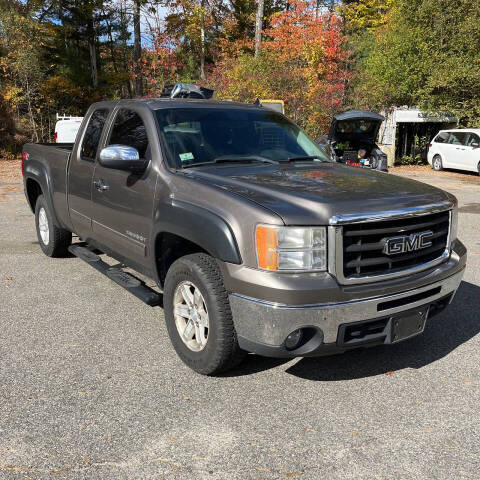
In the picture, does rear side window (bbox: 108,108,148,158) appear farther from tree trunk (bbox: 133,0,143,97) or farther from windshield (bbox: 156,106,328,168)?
tree trunk (bbox: 133,0,143,97)

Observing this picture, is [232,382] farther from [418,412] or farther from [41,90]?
[41,90]

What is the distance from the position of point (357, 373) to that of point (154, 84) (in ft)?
111

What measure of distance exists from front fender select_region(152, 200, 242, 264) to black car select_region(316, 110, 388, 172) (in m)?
9.02

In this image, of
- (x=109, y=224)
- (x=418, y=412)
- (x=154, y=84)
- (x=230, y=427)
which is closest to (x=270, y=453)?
(x=230, y=427)

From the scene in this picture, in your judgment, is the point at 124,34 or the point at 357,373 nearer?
the point at 357,373

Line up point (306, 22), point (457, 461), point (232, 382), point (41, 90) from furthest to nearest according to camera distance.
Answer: point (306, 22) → point (41, 90) → point (232, 382) → point (457, 461)

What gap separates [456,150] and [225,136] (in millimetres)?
17527

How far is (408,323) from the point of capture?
3.22 meters

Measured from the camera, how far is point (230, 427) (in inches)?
115

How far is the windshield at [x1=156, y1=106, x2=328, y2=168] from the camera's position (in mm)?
4020

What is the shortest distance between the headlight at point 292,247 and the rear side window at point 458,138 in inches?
728

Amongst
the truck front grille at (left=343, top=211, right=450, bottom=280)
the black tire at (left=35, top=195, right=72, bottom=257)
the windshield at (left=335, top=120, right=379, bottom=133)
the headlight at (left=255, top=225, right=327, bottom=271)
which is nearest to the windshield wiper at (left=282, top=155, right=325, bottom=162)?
the truck front grille at (left=343, top=211, right=450, bottom=280)

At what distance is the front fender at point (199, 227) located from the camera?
9.95 feet

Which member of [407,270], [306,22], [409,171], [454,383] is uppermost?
[306,22]
